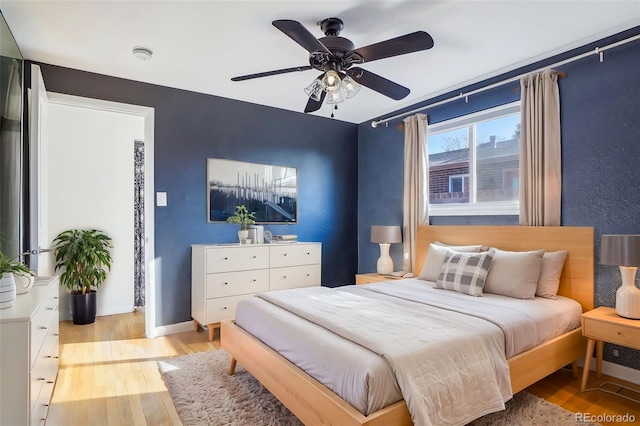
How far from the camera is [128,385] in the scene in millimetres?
2527

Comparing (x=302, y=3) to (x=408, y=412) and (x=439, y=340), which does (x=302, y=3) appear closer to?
(x=439, y=340)

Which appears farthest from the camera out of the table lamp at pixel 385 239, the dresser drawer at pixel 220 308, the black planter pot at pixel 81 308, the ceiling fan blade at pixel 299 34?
the table lamp at pixel 385 239

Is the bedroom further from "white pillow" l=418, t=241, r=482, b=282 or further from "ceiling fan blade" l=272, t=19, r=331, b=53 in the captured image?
"ceiling fan blade" l=272, t=19, r=331, b=53

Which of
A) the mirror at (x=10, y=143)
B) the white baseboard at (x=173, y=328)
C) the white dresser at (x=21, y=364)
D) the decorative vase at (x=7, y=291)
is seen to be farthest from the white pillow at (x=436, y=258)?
the mirror at (x=10, y=143)

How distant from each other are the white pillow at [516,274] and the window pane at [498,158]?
709 millimetres

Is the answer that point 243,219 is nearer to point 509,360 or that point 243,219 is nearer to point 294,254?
point 294,254

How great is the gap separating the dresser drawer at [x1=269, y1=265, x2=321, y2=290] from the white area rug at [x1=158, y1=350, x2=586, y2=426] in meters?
1.22

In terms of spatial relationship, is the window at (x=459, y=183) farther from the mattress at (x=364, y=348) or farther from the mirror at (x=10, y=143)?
the mirror at (x=10, y=143)

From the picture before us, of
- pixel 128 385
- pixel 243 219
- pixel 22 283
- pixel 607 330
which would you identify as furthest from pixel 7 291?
pixel 607 330

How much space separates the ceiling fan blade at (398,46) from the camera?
1994 millimetres

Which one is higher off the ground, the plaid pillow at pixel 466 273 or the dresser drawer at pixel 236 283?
the plaid pillow at pixel 466 273

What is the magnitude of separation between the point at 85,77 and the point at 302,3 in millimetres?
2310

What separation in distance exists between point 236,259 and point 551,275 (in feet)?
9.16

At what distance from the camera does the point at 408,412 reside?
155 centimetres
